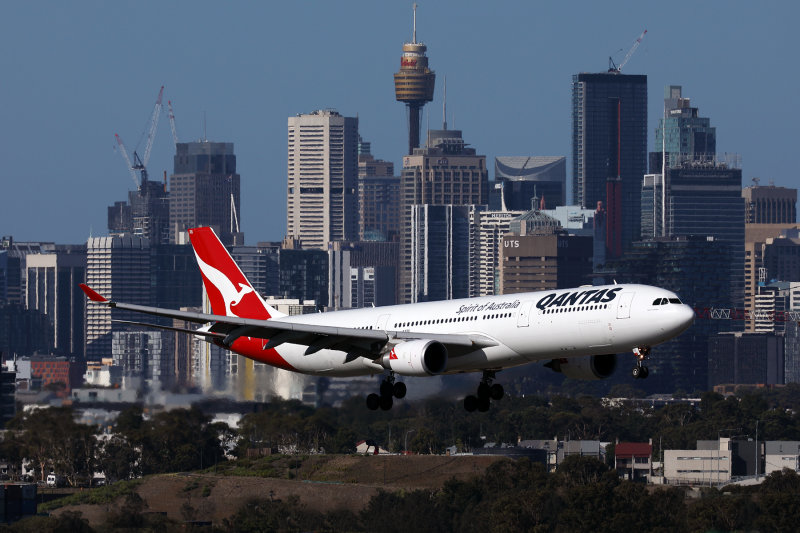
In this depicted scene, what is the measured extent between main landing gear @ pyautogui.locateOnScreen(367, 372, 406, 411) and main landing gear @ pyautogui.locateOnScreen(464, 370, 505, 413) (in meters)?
3.76

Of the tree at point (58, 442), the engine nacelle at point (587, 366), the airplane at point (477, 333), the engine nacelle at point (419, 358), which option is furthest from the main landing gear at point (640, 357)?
the tree at point (58, 442)

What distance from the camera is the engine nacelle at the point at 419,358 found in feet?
275

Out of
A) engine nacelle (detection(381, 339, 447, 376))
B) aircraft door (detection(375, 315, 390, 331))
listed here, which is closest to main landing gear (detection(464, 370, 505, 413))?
engine nacelle (detection(381, 339, 447, 376))

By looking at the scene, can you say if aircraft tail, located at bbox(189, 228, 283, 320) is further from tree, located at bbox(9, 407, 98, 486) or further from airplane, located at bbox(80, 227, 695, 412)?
tree, located at bbox(9, 407, 98, 486)

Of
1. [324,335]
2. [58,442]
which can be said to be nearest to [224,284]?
[324,335]

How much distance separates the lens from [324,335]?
8675 cm

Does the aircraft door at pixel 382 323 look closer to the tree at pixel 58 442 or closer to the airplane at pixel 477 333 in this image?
the airplane at pixel 477 333

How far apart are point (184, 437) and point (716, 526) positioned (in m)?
57.6

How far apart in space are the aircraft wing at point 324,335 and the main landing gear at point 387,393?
1576mm

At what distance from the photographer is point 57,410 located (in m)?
167

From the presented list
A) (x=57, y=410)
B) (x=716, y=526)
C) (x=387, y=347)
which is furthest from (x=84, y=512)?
(x=387, y=347)

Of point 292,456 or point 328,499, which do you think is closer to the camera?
point 328,499

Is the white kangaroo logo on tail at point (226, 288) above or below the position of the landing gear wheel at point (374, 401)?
above

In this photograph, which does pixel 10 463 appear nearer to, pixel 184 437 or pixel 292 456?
pixel 184 437
